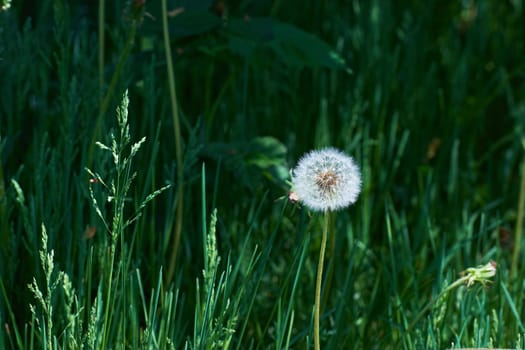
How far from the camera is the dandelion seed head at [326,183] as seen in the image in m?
1.28

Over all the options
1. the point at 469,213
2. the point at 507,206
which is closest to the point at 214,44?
the point at 469,213

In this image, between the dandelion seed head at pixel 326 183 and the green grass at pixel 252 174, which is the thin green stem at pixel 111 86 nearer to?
the green grass at pixel 252 174

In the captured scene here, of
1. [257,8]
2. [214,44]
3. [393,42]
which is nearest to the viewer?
[214,44]

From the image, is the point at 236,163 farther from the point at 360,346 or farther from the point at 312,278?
the point at 360,346

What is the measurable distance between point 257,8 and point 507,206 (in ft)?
3.22

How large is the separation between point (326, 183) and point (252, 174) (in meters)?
0.63

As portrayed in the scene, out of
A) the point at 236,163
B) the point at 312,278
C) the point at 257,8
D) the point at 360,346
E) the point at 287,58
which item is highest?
the point at 257,8

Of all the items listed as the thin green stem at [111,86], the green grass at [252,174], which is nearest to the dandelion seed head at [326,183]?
the green grass at [252,174]

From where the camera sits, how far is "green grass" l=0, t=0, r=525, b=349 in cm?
147

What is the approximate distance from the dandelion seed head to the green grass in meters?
0.10

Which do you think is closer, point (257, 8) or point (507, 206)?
point (257, 8)

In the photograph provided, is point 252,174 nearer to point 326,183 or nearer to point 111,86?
point 111,86

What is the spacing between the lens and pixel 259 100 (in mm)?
2529

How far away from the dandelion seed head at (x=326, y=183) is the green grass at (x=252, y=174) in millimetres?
98
